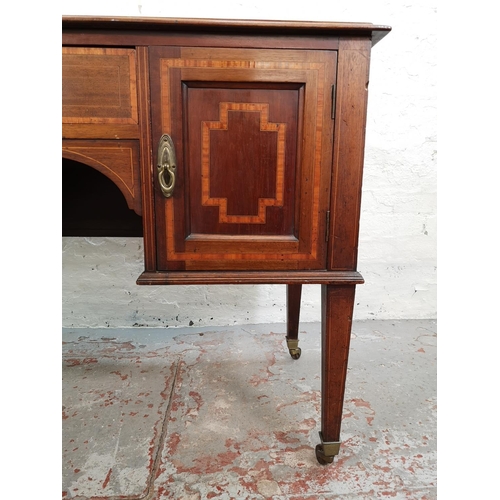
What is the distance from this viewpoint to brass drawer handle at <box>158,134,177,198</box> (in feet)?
3.15

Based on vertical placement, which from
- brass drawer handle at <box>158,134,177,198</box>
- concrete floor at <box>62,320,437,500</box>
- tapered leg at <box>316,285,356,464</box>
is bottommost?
concrete floor at <box>62,320,437,500</box>

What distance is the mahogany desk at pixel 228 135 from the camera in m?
0.93

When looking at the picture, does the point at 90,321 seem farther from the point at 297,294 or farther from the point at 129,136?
the point at 129,136

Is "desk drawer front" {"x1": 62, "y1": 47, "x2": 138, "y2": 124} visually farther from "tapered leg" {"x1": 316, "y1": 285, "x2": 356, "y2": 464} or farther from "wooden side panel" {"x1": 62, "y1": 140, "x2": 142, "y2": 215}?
"tapered leg" {"x1": 316, "y1": 285, "x2": 356, "y2": 464}

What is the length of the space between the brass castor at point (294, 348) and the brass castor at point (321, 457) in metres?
0.59

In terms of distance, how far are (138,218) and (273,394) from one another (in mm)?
822

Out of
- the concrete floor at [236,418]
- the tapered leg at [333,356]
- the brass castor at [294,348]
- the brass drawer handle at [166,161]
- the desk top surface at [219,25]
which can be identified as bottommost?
the concrete floor at [236,418]

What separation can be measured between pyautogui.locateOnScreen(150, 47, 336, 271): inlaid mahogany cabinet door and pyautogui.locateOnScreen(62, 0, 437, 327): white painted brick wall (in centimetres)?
106

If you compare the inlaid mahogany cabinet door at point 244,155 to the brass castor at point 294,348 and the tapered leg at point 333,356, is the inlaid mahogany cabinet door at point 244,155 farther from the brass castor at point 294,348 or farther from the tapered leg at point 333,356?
the brass castor at point 294,348

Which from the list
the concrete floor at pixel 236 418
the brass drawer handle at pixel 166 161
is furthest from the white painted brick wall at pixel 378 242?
the brass drawer handle at pixel 166 161

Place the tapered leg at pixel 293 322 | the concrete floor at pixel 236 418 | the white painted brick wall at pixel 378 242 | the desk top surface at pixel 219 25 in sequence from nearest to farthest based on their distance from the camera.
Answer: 1. the desk top surface at pixel 219 25
2. the concrete floor at pixel 236 418
3. the tapered leg at pixel 293 322
4. the white painted brick wall at pixel 378 242

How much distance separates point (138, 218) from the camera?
1.64 meters

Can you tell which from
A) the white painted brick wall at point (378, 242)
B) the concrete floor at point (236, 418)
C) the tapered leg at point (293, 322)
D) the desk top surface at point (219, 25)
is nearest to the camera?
the desk top surface at point (219, 25)

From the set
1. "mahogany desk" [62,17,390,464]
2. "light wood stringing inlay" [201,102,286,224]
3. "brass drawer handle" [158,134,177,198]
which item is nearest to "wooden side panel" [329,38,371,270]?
"mahogany desk" [62,17,390,464]
